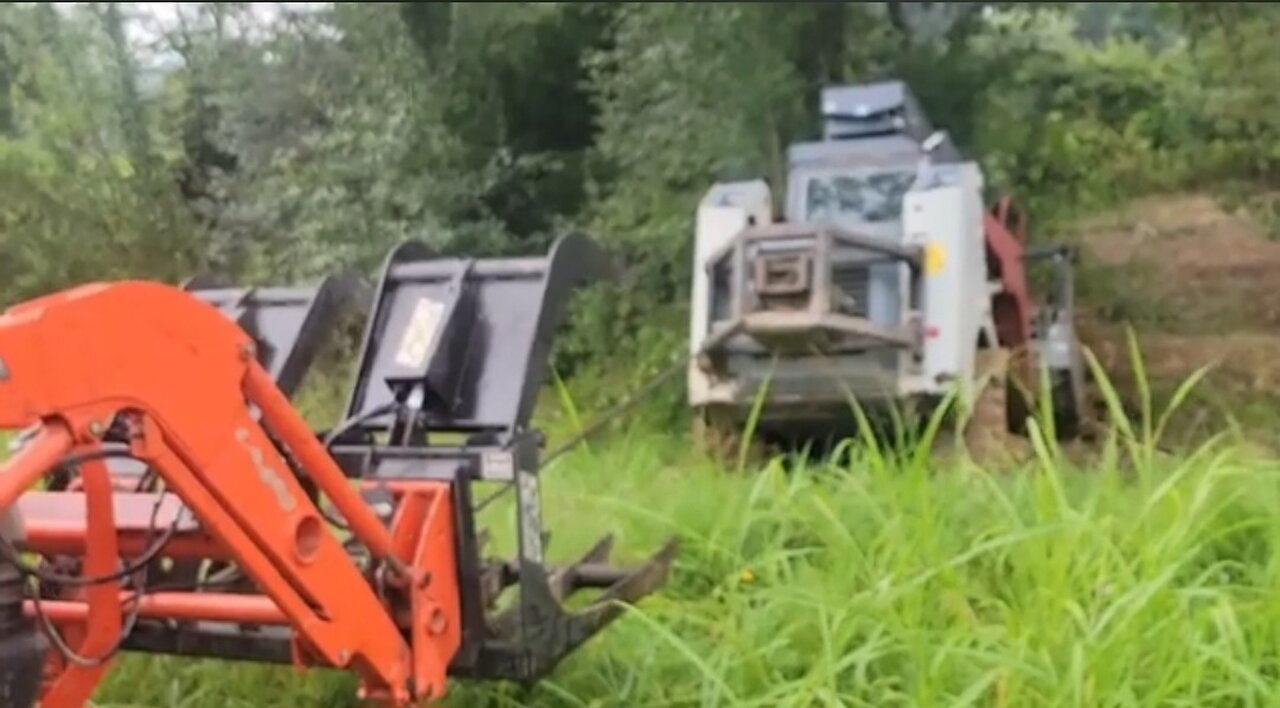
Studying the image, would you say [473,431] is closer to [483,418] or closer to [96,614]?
[483,418]

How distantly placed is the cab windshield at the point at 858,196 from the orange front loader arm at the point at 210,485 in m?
4.24

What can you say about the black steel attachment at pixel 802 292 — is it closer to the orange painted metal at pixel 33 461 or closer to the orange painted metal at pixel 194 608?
the orange painted metal at pixel 194 608

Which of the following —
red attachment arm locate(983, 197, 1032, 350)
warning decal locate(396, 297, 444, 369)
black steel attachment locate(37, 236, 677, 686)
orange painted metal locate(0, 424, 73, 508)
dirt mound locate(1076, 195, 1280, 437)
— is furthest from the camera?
red attachment arm locate(983, 197, 1032, 350)

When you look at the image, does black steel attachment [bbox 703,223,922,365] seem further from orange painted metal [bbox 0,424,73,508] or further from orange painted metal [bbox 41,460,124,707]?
orange painted metal [bbox 0,424,73,508]

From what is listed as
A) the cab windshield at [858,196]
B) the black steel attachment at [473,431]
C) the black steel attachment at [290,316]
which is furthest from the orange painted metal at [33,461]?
the cab windshield at [858,196]

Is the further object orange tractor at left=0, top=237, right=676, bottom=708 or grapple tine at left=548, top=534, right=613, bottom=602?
grapple tine at left=548, top=534, right=613, bottom=602

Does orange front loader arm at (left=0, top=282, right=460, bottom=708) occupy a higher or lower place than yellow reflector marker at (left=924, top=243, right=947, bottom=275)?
higher

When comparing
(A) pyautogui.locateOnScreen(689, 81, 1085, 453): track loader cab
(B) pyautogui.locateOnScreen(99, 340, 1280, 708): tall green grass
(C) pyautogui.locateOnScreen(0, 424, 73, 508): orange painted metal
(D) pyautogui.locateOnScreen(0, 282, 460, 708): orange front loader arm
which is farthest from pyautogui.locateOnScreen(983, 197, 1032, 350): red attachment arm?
(C) pyautogui.locateOnScreen(0, 424, 73, 508): orange painted metal

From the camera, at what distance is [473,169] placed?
955 centimetres

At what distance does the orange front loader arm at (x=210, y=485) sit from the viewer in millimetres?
2590

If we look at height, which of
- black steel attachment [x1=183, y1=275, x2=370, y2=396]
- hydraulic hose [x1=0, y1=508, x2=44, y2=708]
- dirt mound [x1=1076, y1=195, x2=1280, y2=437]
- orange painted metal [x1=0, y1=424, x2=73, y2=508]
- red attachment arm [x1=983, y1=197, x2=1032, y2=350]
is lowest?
dirt mound [x1=1076, y1=195, x2=1280, y2=437]

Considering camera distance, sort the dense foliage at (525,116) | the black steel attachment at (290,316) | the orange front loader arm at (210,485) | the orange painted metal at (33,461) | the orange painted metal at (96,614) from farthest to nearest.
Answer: the dense foliage at (525,116) → the black steel attachment at (290,316) → the orange painted metal at (96,614) → the orange front loader arm at (210,485) → the orange painted metal at (33,461)

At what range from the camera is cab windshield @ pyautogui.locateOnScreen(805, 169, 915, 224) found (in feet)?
24.0

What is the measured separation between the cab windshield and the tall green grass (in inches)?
102
